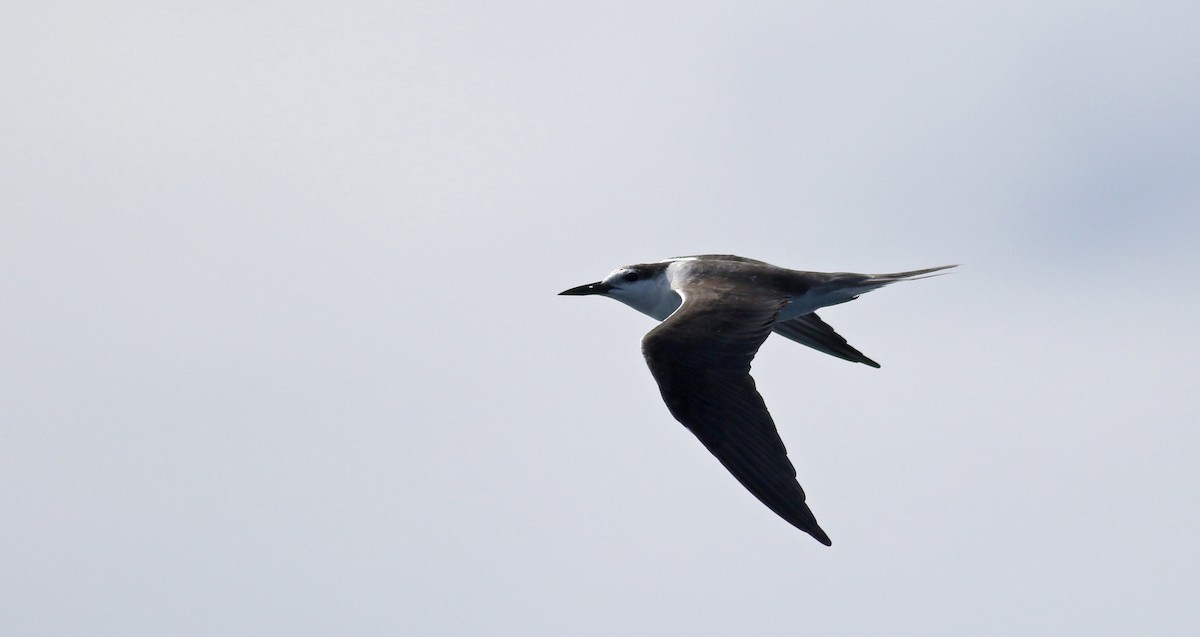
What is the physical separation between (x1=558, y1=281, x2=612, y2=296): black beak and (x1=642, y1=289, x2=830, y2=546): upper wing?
3.50 m

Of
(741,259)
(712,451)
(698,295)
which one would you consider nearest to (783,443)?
(712,451)

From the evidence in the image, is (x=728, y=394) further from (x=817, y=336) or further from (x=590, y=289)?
(x=590, y=289)

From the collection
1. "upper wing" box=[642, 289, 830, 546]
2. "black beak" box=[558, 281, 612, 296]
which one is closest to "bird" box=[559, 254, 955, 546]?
"upper wing" box=[642, 289, 830, 546]

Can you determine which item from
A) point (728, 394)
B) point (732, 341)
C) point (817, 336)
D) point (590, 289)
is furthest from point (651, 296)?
point (728, 394)

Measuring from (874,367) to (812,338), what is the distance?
909mm

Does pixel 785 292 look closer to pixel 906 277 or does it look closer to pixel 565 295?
pixel 906 277

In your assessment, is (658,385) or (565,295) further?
A: (565,295)

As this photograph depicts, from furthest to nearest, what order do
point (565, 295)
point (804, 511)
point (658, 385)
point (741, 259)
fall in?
point (565, 295) < point (741, 259) < point (658, 385) < point (804, 511)

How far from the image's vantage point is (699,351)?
47.2ft

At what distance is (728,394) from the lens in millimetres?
14070

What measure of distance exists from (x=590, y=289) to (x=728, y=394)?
16.6 feet

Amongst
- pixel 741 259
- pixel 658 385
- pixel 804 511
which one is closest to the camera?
pixel 804 511

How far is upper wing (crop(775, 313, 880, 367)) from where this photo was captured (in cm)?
1830

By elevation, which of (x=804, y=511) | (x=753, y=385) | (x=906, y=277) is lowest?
(x=804, y=511)
